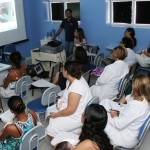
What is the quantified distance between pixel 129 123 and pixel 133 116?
0.31 ft

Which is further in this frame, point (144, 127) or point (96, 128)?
point (144, 127)

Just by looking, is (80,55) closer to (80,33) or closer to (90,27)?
(80,33)

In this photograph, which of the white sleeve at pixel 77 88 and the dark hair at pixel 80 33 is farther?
the dark hair at pixel 80 33

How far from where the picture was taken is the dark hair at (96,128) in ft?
5.43

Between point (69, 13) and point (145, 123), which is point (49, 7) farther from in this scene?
point (145, 123)

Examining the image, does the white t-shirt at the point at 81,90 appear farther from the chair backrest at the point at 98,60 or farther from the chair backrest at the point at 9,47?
the chair backrest at the point at 9,47

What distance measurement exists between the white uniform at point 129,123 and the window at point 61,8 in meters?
4.28

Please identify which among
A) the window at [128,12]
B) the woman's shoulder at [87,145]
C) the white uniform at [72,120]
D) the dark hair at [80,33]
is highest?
the window at [128,12]

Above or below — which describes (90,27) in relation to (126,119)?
above

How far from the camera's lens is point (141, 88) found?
2289 mm

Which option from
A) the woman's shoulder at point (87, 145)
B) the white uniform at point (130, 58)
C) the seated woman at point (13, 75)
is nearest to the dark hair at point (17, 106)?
the woman's shoulder at point (87, 145)

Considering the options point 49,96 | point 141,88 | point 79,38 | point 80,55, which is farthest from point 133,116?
point 79,38

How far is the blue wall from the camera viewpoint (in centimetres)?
556

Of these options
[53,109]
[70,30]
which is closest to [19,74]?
[53,109]
